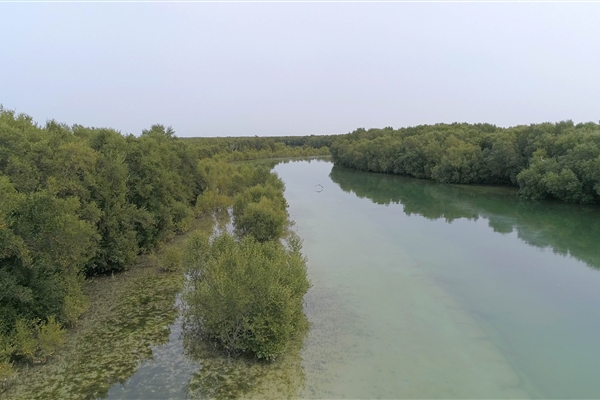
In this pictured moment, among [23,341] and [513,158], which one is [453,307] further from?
[513,158]

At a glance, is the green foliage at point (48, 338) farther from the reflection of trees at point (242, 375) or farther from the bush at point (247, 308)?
the bush at point (247, 308)

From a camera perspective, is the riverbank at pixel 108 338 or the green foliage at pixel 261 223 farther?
the green foliage at pixel 261 223

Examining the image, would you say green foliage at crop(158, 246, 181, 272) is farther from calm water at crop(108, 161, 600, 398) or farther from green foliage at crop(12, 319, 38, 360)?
green foliage at crop(12, 319, 38, 360)

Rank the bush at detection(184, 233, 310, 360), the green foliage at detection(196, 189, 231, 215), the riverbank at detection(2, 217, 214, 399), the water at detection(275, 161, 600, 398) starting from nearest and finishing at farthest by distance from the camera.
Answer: the riverbank at detection(2, 217, 214, 399) < the water at detection(275, 161, 600, 398) < the bush at detection(184, 233, 310, 360) < the green foliage at detection(196, 189, 231, 215)

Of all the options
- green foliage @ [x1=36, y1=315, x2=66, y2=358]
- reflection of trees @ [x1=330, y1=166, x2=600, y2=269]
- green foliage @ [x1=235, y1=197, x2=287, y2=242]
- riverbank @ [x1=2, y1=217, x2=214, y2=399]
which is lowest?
riverbank @ [x1=2, y1=217, x2=214, y2=399]

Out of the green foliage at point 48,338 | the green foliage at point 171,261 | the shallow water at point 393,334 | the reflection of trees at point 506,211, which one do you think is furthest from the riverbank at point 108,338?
the reflection of trees at point 506,211

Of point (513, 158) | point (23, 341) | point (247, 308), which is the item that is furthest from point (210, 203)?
point (513, 158)

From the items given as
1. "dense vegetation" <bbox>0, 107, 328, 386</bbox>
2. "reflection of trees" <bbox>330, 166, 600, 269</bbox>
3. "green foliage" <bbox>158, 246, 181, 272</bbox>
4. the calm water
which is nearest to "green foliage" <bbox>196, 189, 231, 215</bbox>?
"dense vegetation" <bbox>0, 107, 328, 386</bbox>
